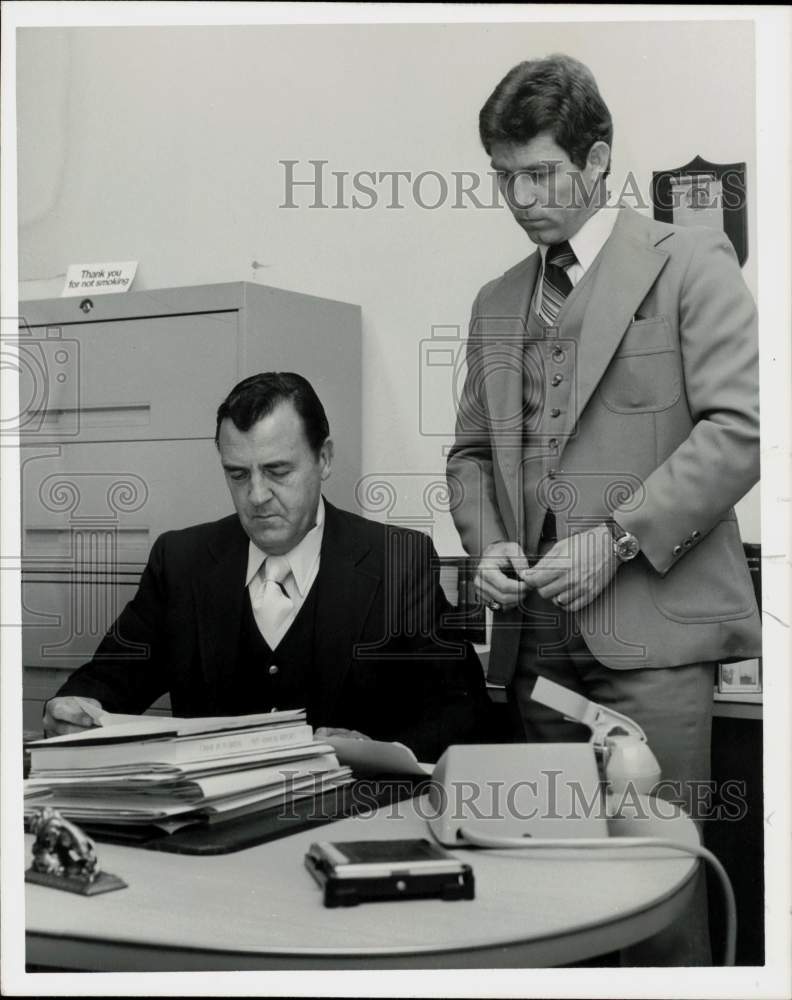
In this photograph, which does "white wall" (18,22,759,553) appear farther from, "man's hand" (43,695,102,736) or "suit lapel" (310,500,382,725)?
"man's hand" (43,695,102,736)

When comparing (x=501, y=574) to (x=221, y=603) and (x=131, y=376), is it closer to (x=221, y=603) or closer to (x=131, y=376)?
(x=221, y=603)

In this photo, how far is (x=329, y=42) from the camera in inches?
60.5

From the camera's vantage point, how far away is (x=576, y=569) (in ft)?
4.97

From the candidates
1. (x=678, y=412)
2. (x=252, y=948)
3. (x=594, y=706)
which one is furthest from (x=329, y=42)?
(x=252, y=948)

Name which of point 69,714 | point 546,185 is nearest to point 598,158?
point 546,185

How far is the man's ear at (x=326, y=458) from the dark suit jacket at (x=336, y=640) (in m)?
0.05

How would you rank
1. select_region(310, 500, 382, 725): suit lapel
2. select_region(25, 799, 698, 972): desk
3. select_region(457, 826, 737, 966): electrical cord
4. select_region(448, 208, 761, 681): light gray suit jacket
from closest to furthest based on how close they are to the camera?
1. select_region(25, 799, 698, 972): desk
2. select_region(457, 826, 737, 966): electrical cord
3. select_region(448, 208, 761, 681): light gray suit jacket
4. select_region(310, 500, 382, 725): suit lapel

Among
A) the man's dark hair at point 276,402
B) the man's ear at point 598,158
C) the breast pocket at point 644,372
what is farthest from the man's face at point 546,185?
the man's dark hair at point 276,402

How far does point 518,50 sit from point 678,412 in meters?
0.56

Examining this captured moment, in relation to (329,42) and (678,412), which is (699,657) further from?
(329,42)

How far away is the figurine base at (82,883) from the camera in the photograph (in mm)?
1003

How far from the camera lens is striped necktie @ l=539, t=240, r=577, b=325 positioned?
1.54 metres

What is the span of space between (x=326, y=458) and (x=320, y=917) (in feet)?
2.54

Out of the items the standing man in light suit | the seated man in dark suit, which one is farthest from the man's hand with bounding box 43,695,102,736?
the standing man in light suit
